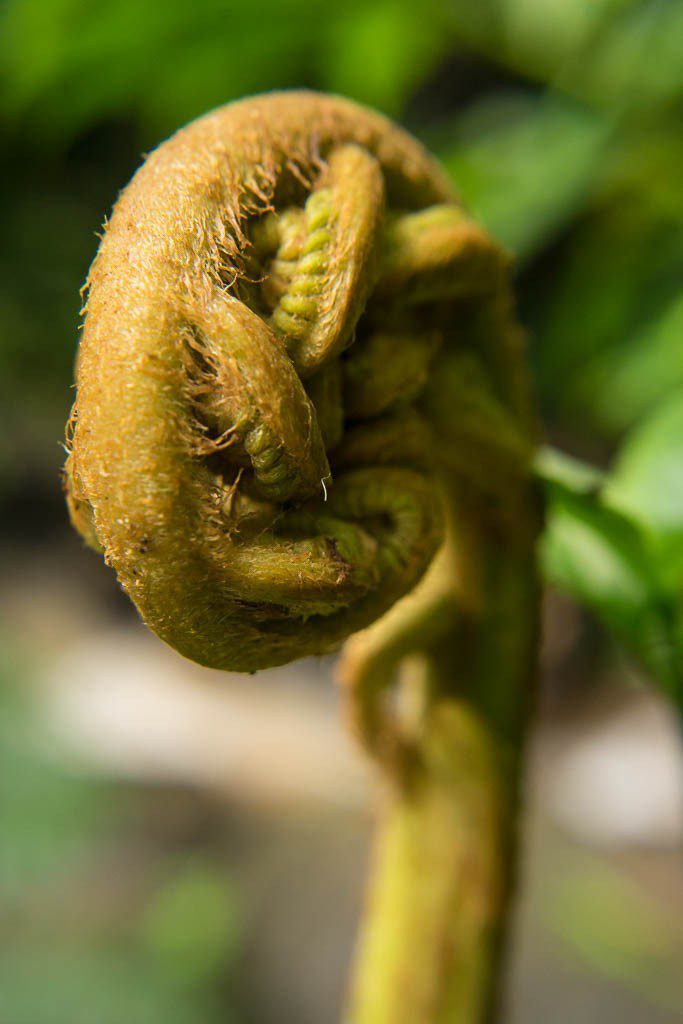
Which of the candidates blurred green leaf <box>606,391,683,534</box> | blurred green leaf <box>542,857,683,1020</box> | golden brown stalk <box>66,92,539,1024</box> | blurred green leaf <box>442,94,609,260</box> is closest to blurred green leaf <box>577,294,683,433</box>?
blurred green leaf <box>442,94,609,260</box>

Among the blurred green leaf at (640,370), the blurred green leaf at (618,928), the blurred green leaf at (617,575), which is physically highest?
the blurred green leaf at (640,370)

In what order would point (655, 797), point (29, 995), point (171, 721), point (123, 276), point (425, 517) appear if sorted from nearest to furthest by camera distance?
point (123, 276)
point (425, 517)
point (29, 995)
point (655, 797)
point (171, 721)

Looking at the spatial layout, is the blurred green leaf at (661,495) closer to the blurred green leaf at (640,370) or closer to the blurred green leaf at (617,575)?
the blurred green leaf at (617,575)

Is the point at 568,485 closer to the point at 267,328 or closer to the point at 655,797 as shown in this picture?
the point at 267,328

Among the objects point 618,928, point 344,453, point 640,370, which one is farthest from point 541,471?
point 618,928

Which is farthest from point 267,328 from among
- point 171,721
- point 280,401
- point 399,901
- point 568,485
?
point 171,721

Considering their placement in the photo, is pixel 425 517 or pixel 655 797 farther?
pixel 655 797

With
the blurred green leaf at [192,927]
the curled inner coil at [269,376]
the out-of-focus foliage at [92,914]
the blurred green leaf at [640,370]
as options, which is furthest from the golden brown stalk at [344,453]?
the blurred green leaf at [192,927]
